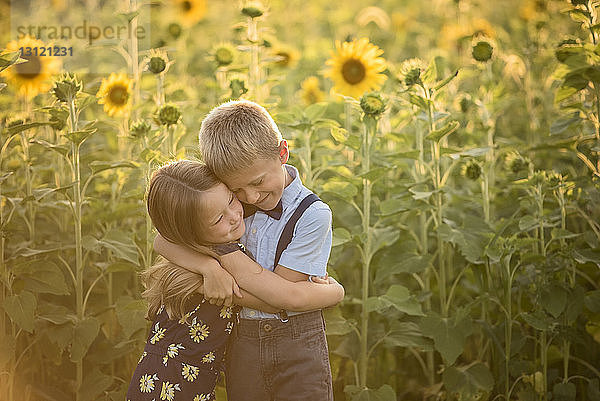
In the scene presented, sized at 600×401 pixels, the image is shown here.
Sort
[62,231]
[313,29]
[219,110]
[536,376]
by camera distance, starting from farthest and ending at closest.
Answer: [313,29]
[62,231]
[536,376]
[219,110]

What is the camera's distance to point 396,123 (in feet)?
11.8

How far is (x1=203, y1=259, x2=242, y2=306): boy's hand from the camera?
200cm

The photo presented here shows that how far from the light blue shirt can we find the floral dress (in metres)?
0.06

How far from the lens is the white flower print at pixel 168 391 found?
2016 millimetres

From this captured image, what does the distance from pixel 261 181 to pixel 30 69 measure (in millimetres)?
1794

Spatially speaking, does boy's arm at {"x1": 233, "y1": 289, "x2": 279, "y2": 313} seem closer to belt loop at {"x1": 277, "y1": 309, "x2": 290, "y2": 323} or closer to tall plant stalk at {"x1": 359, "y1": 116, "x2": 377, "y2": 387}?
belt loop at {"x1": 277, "y1": 309, "x2": 290, "y2": 323}

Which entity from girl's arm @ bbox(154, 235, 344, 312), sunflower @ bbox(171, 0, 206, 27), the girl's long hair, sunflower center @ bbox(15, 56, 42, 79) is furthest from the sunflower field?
sunflower @ bbox(171, 0, 206, 27)

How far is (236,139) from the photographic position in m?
1.96

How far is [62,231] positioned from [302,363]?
4.69 feet

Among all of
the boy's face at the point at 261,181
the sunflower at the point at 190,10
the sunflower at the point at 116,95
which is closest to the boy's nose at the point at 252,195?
the boy's face at the point at 261,181

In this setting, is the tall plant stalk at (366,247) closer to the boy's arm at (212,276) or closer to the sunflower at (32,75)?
the boy's arm at (212,276)

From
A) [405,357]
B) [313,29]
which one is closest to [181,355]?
[405,357]

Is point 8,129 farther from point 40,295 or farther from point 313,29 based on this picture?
point 313,29

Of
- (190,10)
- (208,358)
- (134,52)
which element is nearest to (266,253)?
(208,358)
